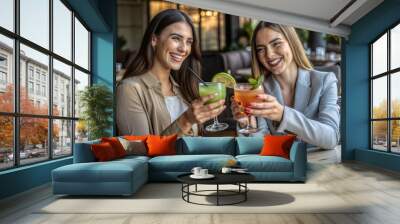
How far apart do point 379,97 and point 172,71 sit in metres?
3.64

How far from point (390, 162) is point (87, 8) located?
513cm

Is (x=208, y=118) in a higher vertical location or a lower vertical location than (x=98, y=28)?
lower

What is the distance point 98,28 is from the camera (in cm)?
712

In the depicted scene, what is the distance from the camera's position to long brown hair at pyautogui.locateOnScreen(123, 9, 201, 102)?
7.25 meters

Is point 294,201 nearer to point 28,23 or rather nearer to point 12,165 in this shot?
point 12,165

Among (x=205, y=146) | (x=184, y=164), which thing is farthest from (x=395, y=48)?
(x=184, y=164)

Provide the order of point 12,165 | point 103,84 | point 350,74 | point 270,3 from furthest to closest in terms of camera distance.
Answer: point 350,74
point 103,84
point 270,3
point 12,165

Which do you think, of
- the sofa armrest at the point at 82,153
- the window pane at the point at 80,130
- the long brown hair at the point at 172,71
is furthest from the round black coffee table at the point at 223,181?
the long brown hair at the point at 172,71

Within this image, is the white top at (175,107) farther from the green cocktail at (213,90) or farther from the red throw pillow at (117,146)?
the red throw pillow at (117,146)

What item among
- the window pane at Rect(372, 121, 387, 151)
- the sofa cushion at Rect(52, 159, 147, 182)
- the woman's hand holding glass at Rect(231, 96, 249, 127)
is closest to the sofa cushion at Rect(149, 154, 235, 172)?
the sofa cushion at Rect(52, 159, 147, 182)

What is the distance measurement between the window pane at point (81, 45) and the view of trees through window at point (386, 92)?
16.5 feet

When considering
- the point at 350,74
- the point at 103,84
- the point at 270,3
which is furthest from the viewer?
the point at 350,74

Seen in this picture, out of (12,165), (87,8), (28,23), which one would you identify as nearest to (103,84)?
(87,8)

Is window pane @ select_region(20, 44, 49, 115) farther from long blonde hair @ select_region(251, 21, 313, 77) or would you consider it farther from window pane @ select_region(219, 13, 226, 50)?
window pane @ select_region(219, 13, 226, 50)
